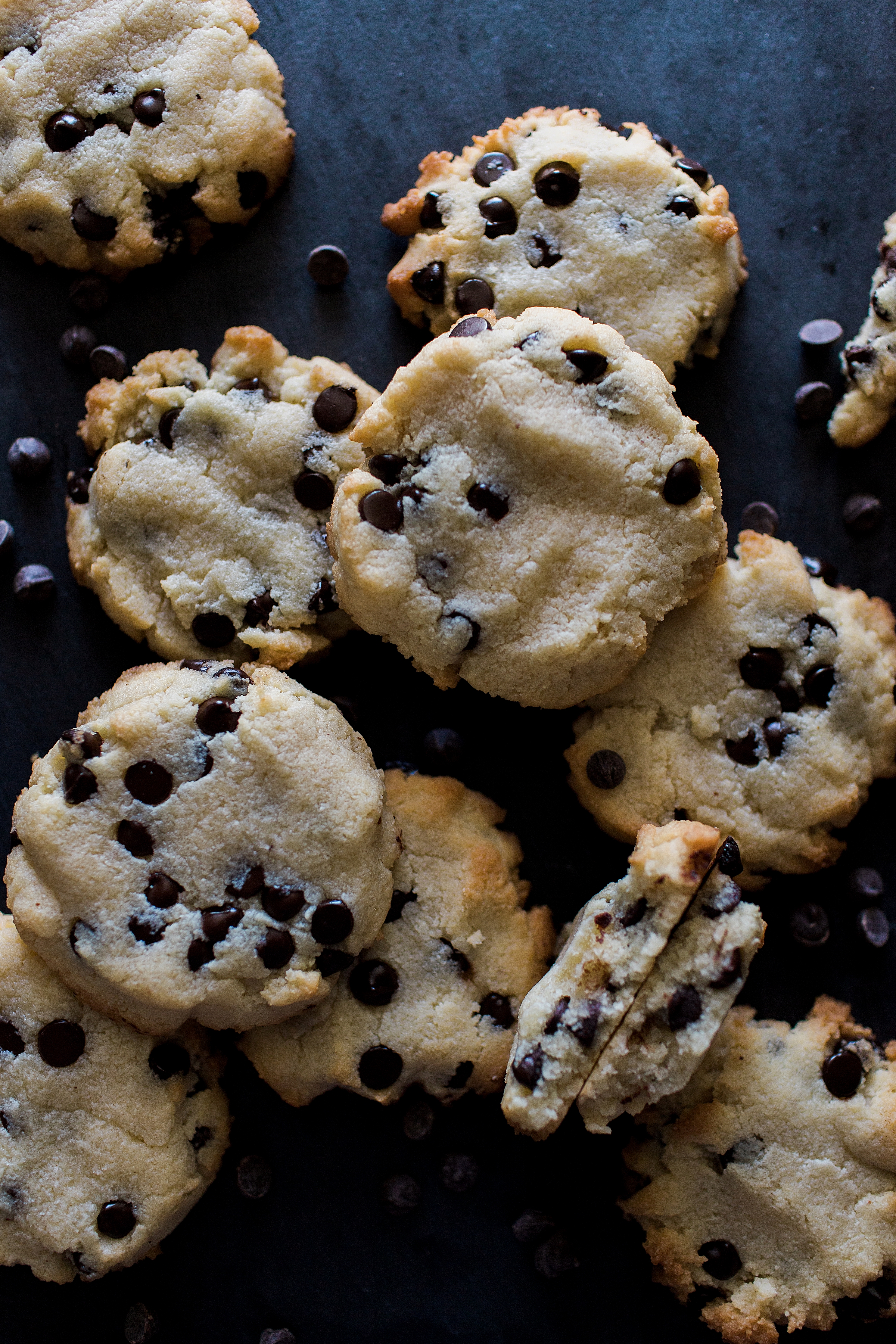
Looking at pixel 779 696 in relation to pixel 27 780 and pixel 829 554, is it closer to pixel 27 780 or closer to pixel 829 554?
pixel 829 554

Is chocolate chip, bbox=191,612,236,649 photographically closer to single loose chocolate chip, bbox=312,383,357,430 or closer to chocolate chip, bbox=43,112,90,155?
single loose chocolate chip, bbox=312,383,357,430

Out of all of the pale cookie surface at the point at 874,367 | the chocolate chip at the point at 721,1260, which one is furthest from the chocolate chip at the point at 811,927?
the pale cookie surface at the point at 874,367

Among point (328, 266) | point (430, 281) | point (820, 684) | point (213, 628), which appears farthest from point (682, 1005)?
point (328, 266)

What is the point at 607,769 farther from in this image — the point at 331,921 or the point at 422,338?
the point at 422,338

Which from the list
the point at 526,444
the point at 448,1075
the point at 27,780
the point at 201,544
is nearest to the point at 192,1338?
the point at 448,1075

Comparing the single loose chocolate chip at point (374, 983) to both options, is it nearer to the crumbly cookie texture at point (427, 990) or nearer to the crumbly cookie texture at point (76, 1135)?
the crumbly cookie texture at point (427, 990)

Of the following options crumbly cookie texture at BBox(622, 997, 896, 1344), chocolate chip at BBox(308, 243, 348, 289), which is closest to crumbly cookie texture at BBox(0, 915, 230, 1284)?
crumbly cookie texture at BBox(622, 997, 896, 1344)
